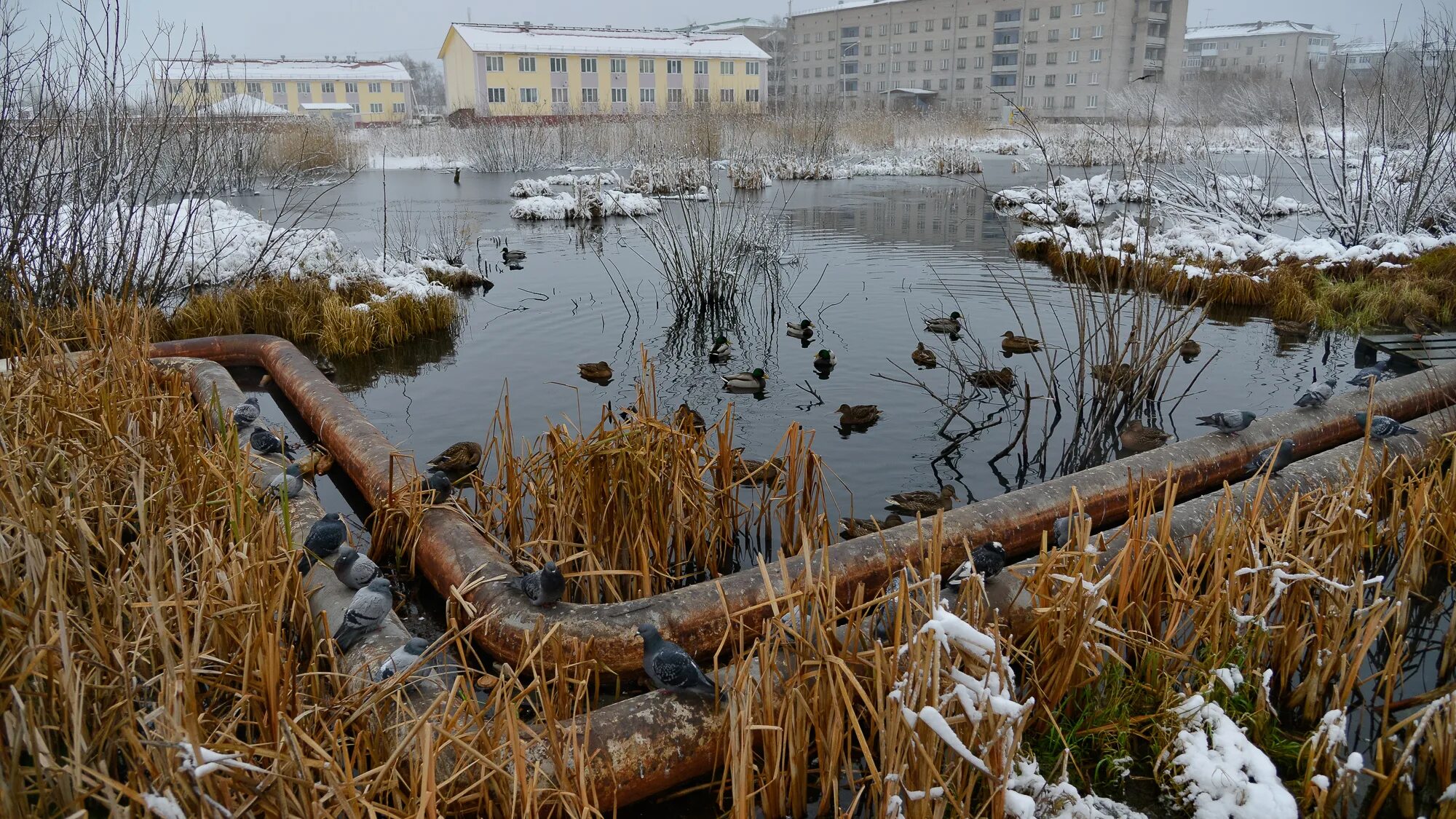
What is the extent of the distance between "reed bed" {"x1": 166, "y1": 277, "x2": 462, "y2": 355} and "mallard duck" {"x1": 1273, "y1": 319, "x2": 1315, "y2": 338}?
8.40m

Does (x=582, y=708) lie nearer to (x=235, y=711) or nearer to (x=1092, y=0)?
(x=235, y=711)

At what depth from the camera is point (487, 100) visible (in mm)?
47125

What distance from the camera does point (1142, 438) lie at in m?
5.67

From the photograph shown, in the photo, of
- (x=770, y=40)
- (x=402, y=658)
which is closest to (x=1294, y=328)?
(x=402, y=658)

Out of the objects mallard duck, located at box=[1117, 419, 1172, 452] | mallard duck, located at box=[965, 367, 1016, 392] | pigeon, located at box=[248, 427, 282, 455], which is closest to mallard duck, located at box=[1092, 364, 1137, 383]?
mallard duck, located at box=[1117, 419, 1172, 452]

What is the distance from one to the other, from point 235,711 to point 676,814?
130cm

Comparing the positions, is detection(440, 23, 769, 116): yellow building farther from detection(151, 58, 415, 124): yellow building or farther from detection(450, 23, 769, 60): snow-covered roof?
detection(151, 58, 415, 124): yellow building

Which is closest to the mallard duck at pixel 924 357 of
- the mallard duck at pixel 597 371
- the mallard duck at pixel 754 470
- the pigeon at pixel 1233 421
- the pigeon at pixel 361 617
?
the mallard duck at pixel 754 470

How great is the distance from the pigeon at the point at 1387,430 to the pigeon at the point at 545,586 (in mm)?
4025

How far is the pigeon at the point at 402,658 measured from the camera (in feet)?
8.35

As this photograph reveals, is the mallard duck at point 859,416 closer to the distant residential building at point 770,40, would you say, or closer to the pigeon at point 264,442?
the pigeon at point 264,442

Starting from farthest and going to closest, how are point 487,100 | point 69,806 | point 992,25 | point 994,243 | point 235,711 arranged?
1. point 992,25
2. point 487,100
3. point 994,243
4. point 235,711
5. point 69,806

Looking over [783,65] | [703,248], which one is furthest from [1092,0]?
[703,248]

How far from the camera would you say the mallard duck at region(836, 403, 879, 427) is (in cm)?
625
